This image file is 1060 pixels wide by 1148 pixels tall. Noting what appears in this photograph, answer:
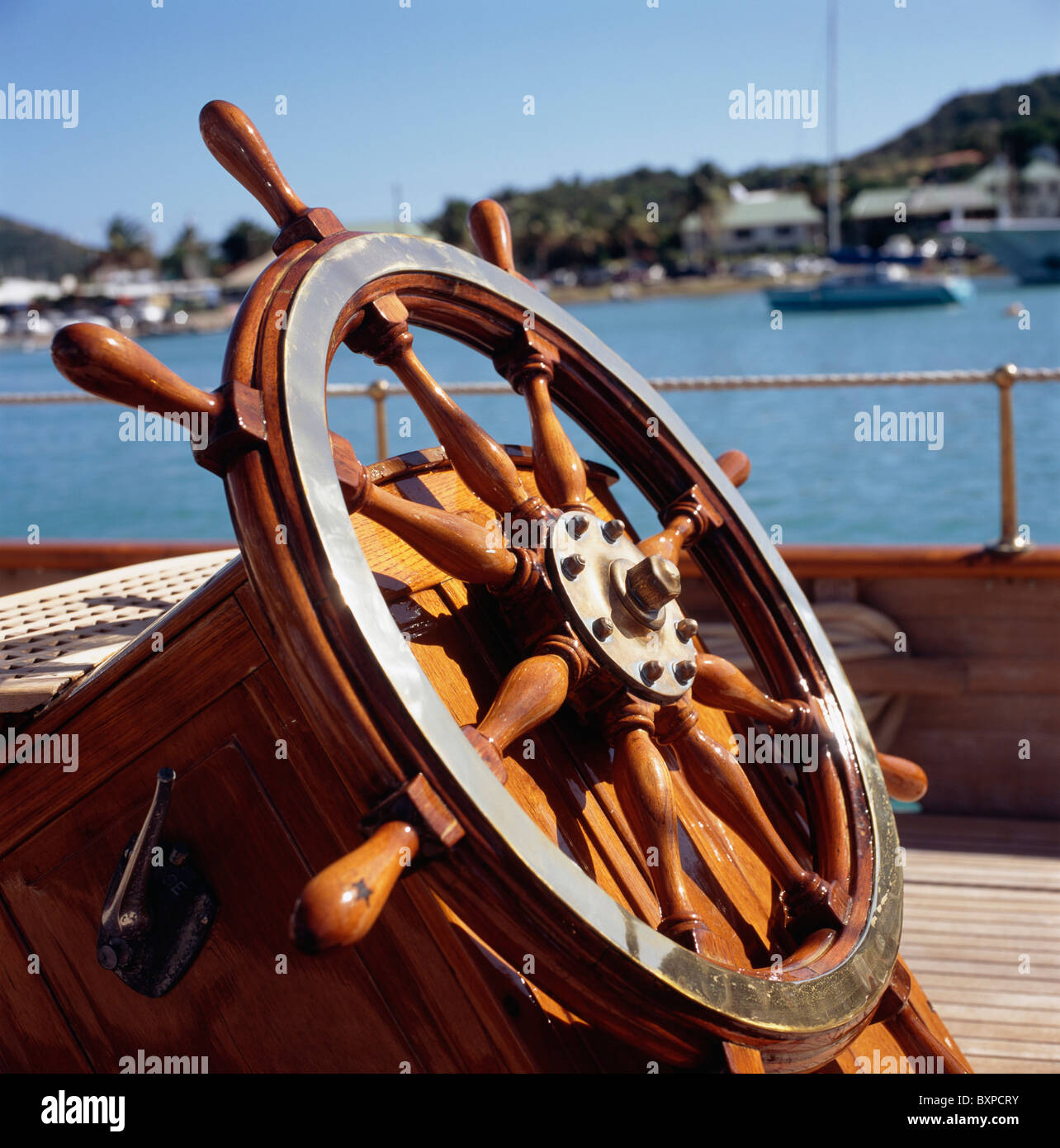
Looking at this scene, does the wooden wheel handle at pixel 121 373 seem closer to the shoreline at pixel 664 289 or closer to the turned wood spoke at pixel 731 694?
the turned wood spoke at pixel 731 694

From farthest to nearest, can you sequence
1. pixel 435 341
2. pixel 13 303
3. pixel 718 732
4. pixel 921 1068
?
pixel 13 303 → pixel 435 341 → pixel 718 732 → pixel 921 1068

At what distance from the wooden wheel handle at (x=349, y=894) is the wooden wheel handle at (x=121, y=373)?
0.36 meters

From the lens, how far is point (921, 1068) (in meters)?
1.35

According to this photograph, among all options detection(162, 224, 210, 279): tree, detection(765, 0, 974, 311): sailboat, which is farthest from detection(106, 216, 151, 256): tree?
detection(765, 0, 974, 311): sailboat

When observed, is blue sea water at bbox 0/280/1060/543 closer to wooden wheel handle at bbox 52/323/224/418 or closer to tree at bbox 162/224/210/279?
wooden wheel handle at bbox 52/323/224/418

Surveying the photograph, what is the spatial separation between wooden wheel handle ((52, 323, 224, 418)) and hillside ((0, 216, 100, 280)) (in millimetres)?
46916

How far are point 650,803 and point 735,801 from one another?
6.5 inches

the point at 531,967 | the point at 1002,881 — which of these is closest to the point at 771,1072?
the point at 531,967

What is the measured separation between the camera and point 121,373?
0.90 m

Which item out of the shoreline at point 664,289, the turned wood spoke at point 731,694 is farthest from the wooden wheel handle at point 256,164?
the shoreline at point 664,289

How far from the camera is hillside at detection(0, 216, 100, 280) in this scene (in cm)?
4759

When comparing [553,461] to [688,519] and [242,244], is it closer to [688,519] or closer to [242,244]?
[688,519]

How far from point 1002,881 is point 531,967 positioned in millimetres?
1530
